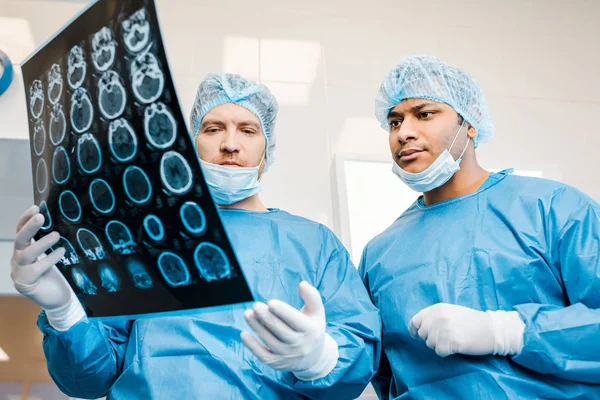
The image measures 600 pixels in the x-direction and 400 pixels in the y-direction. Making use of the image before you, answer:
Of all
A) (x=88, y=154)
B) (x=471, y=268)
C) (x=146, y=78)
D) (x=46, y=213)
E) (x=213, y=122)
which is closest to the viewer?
(x=146, y=78)

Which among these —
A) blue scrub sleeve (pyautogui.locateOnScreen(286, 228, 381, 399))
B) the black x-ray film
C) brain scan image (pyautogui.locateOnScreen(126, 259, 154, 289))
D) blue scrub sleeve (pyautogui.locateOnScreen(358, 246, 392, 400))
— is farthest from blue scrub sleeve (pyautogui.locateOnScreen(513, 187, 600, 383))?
brain scan image (pyautogui.locateOnScreen(126, 259, 154, 289))

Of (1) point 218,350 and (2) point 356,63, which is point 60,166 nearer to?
(1) point 218,350

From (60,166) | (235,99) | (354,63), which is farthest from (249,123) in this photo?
(354,63)

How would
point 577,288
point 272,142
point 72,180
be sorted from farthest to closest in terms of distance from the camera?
point 272,142 → point 577,288 → point 72,180

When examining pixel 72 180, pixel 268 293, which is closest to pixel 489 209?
pixel 268 293

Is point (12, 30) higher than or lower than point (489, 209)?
higher

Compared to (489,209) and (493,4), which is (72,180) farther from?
(493,4)

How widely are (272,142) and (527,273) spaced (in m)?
0.84

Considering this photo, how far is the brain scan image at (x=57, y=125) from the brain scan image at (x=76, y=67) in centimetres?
7

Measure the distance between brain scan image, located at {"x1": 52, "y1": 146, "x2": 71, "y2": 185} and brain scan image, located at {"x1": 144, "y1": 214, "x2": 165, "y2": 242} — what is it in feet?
0.68

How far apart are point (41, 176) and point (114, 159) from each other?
25 cm

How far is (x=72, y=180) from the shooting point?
3.66ft

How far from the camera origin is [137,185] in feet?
3.37

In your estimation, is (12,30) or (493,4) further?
(493,4)
